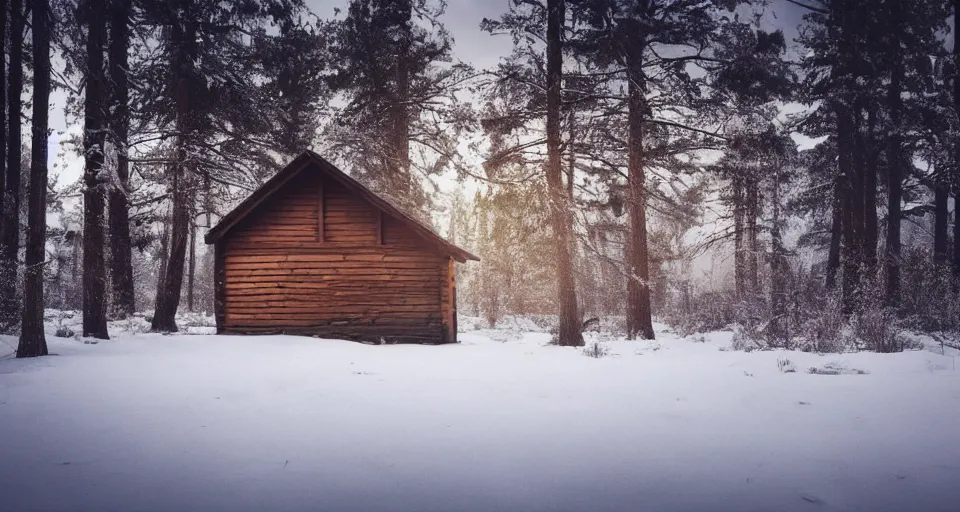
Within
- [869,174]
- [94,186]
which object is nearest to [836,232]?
[869,174]

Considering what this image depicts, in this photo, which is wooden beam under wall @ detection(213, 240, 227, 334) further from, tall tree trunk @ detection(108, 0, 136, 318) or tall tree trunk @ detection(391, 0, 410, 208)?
tall tree trunk @ detection(391, 0, 410, 208)

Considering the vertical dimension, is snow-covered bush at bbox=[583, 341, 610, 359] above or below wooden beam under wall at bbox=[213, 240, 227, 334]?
below

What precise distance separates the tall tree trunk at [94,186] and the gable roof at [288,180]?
260 cm

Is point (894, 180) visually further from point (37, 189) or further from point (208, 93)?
point (37, 189)

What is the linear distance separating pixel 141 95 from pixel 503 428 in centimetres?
1675

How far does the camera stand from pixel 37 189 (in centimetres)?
942

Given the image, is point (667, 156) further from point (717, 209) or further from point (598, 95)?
point (717, 209)

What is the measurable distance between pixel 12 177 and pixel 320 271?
28.0 feet

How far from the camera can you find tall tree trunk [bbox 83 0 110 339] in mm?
12125

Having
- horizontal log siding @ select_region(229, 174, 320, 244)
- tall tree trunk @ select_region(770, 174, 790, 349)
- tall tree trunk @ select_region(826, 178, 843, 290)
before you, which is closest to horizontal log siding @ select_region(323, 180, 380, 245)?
horizontal log siding @ select_region(229, 174, 320, 244)

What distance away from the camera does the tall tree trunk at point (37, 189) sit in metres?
9.37

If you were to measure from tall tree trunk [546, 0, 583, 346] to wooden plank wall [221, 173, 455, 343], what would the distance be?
3.76m

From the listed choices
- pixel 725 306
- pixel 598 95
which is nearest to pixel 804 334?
pixel 725 306

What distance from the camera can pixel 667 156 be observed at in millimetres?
16141
